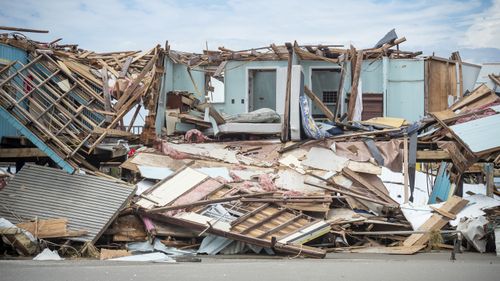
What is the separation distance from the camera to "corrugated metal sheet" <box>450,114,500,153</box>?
52.3ft

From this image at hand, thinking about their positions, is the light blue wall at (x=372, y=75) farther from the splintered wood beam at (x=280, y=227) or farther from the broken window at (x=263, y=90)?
the splintered wood beam at (x=280, y=227)

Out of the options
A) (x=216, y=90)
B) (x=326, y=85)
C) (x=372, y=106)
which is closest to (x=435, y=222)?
(x=372, y=106)

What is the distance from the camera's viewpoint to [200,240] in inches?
552

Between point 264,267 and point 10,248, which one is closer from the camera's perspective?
point 264,267

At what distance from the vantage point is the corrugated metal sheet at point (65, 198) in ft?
44.2

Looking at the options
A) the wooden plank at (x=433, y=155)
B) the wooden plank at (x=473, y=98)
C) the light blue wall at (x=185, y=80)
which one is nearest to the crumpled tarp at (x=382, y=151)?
the wooden plank at (x=433, y=155)

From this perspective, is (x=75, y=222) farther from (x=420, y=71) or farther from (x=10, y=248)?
(x=420, y=71)

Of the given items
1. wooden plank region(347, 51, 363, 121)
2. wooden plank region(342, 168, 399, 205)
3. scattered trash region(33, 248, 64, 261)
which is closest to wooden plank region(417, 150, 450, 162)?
wooden plank region(342, 168, 399, 205)

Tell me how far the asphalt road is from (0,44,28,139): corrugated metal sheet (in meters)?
6.20

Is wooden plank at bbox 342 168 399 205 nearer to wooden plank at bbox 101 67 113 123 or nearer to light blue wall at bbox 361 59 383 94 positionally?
wooden plank at bbox 101 67 113 123

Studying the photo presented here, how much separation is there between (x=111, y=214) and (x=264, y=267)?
4.24 m

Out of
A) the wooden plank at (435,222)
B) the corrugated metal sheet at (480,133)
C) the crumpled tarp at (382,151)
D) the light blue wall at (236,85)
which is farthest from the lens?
the light blue wall at (236,85)

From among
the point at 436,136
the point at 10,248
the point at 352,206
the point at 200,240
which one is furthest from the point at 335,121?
the point at 10,248

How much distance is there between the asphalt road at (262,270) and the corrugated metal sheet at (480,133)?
4027mm
